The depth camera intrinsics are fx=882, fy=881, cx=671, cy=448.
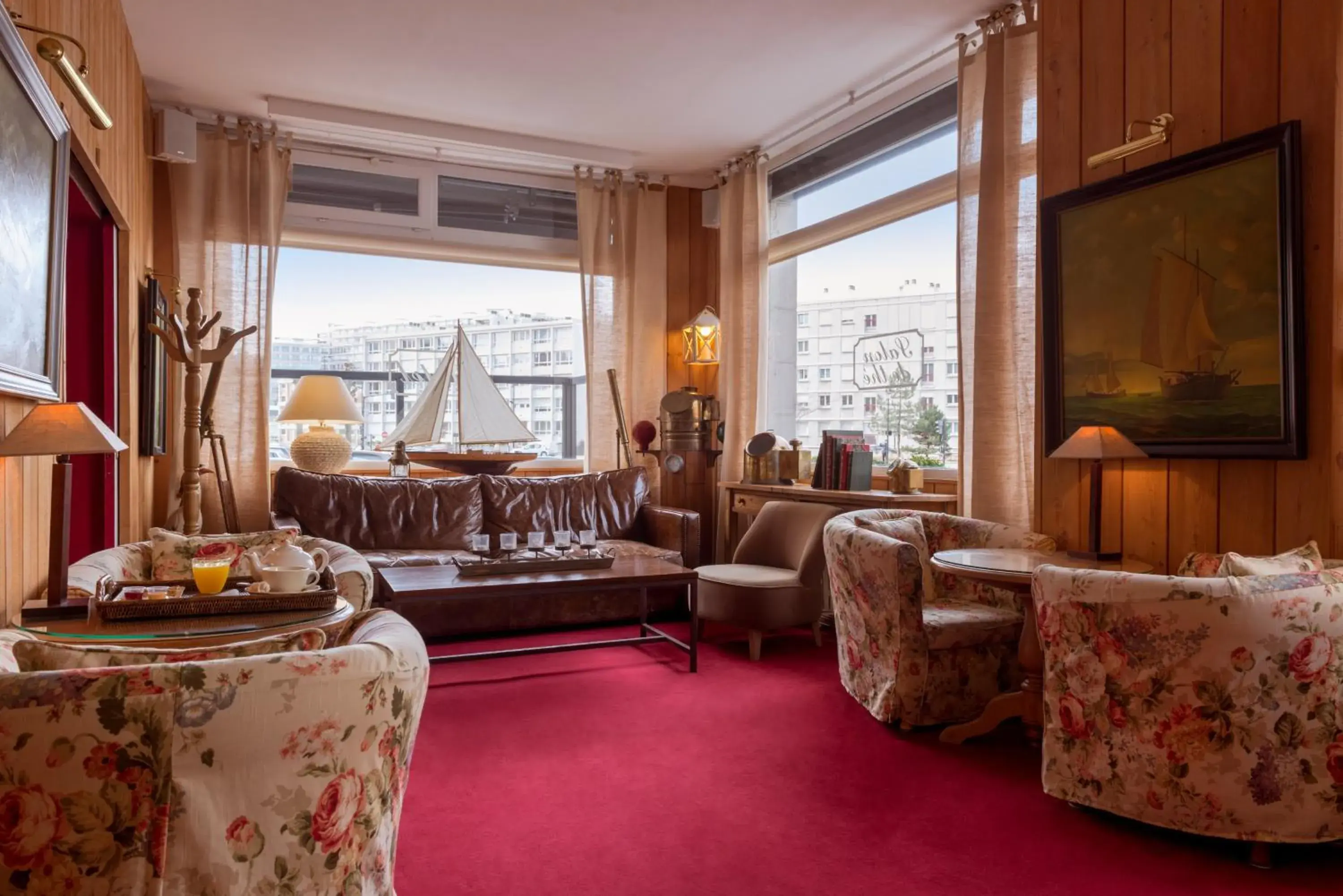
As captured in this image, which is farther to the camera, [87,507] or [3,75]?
[87,507]

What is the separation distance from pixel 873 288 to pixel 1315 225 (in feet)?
8.45

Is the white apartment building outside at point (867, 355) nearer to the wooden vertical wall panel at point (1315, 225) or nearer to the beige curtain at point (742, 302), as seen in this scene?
the beige curtain at point (742, 302)

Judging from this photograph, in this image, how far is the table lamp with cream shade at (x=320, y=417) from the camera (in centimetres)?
499

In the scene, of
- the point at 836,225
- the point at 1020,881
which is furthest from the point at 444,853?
the point at 836,225

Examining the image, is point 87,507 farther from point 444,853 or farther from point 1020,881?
point 1020,881

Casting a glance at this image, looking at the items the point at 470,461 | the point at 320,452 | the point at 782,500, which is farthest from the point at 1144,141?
the point at 320,452

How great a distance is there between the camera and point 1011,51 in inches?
146

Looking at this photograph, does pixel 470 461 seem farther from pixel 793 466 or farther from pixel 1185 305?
pixel 1185 305

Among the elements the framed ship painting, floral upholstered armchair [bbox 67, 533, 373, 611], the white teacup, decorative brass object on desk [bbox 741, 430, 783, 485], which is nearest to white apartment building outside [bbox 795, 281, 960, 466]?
decorative brass object on desk [bbox 741, 430, 783, 485]

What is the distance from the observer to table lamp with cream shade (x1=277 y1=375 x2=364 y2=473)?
4.99m

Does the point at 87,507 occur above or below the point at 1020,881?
above

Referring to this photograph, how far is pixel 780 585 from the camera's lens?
4078 millimetres

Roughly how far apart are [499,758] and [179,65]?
3816 millimetres

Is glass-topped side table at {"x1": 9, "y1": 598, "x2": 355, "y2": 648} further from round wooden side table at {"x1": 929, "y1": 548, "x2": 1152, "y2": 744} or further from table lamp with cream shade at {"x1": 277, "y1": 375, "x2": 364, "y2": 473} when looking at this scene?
table lamp with cream shade at {"x1": 277, "y1": 375, "x2": 364, "y2": 473}
